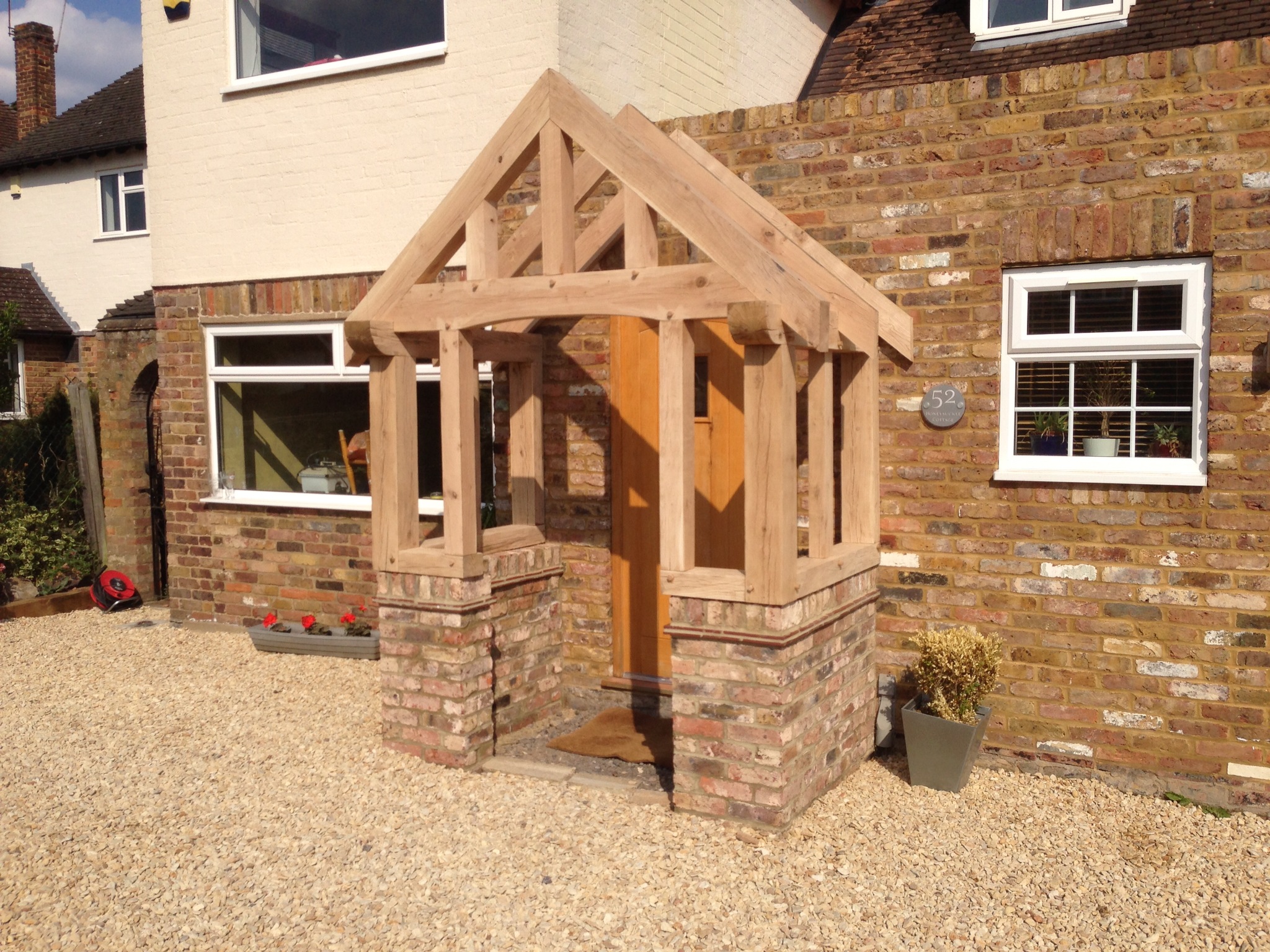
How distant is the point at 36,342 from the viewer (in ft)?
61.3

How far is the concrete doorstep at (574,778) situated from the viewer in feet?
17.0

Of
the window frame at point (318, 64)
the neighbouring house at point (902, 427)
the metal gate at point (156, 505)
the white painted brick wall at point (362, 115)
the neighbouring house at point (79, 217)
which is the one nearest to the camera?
the neighbouring house at point (902, 427)

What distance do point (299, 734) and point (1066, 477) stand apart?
4575 millimetres

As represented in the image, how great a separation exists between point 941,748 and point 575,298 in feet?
9.42

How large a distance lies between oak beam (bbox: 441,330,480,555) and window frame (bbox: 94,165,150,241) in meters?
14.4

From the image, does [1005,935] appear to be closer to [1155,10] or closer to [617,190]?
[617,190]

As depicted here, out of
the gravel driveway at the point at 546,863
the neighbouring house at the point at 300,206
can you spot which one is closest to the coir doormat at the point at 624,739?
the gravel driveway at the point at 546,863

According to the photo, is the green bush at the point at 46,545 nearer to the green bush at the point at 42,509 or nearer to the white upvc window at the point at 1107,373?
the green bush at the point at 42,509

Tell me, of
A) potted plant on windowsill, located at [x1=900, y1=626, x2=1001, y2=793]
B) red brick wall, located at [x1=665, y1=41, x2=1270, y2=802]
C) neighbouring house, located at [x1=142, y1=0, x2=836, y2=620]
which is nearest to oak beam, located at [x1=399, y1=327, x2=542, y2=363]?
neighbouring house, located at [x1=142, y1=0, x2=836, y2=620]

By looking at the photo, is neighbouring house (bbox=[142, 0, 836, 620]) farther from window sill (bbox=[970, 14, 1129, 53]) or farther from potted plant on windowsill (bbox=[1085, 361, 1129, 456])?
potted plant on windowsill (bbox=[1085, 361, 1129, 456])

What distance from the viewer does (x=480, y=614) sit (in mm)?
5820

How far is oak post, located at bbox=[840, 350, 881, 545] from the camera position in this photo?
5738mm

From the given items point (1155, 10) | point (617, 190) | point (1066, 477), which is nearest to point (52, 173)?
point (617, 190)

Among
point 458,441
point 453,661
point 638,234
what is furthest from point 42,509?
point 638,234
